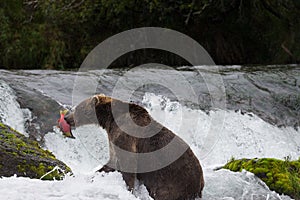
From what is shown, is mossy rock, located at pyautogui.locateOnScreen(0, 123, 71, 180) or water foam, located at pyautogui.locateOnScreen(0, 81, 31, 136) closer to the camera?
mossy rock, located at pyautogui.locateOnScreen(0, 123, 71, 180)

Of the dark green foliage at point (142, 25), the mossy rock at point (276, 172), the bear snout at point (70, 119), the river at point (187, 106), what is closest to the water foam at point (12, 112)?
the river at point (187, 106)

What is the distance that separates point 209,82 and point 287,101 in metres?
1.59

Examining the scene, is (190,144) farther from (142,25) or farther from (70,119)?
(142,25)

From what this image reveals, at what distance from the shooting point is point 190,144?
31.6ft

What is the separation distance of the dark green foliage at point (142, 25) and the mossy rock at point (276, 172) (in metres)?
10.9

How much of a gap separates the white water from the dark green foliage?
246 inches

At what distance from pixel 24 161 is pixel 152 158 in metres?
1.03

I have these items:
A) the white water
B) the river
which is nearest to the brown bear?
the white water

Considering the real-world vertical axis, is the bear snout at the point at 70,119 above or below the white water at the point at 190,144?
above

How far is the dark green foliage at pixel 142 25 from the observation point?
16.1m

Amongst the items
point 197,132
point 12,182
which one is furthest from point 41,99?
point 12,182

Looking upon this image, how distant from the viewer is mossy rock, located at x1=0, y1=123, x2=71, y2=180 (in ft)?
16.1

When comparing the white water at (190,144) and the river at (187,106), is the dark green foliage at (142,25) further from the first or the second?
the white water at (190,144)

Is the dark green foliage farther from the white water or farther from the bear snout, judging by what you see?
the bear snout
